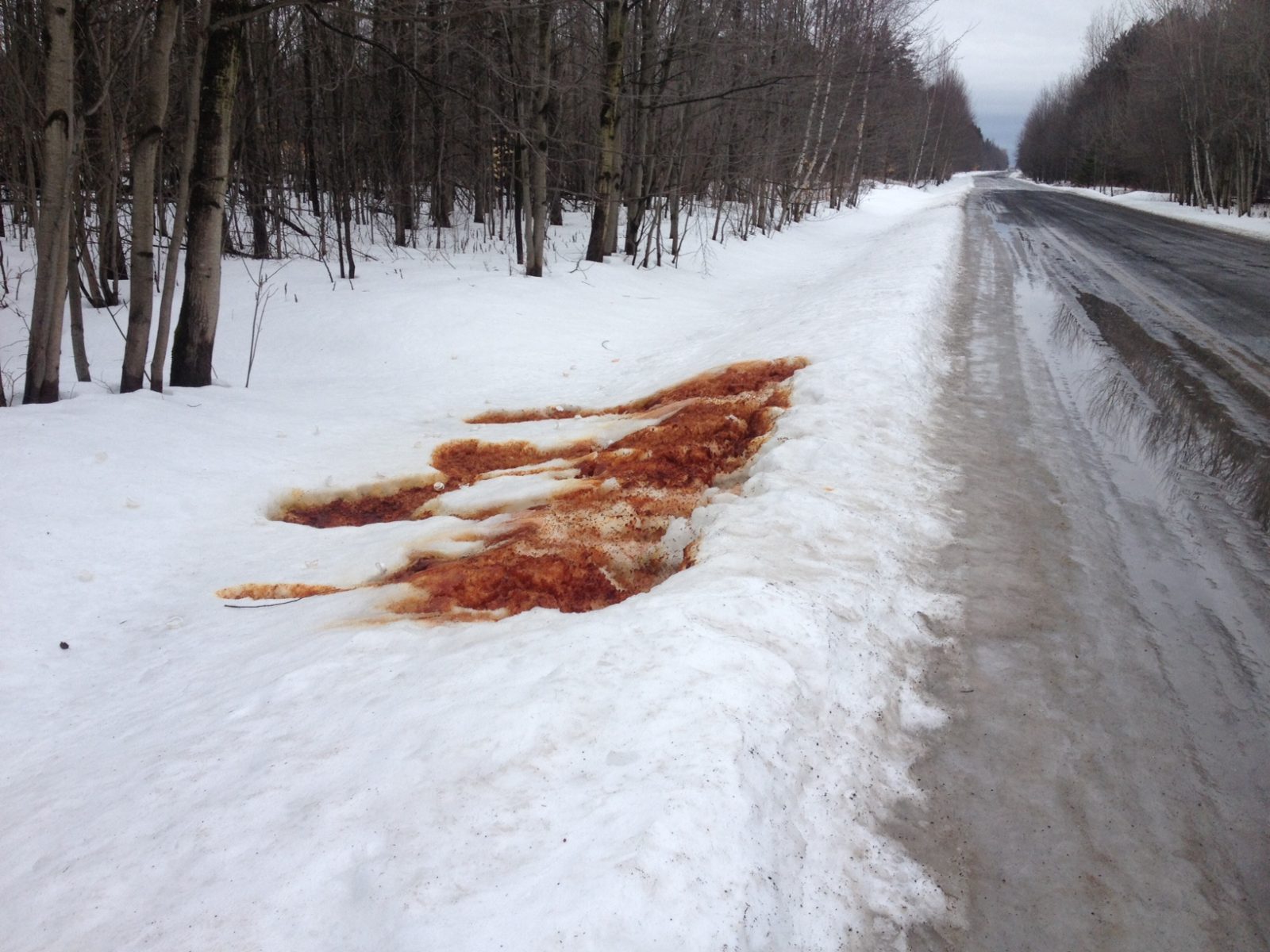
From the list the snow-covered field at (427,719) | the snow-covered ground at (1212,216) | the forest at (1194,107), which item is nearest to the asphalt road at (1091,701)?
the snow-covered field at (427,719)

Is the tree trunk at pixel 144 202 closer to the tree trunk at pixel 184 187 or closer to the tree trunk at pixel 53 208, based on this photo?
the tree trunk at pixel 184 187

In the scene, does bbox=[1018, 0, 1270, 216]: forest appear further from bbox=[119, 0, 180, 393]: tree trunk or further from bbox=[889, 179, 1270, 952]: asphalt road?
bbox=[119, 0, 180, 393]: tree trunk

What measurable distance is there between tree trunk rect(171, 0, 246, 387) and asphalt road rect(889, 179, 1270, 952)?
637cm

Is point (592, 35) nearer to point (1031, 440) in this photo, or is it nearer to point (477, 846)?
point (1031, 440)

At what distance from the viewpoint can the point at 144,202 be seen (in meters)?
6.36

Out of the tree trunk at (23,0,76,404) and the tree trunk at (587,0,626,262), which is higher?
the tree trunk at (587,0,626,262)

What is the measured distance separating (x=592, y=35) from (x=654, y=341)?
304 inches

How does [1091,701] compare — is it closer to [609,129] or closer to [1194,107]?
[609,129]

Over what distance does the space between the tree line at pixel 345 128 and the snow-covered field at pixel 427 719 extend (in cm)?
179

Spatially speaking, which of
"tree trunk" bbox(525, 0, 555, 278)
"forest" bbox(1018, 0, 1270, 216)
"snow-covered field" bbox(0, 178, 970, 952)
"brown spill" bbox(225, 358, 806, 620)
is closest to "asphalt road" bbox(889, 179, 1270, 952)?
"snow-covered field" bbox(0, 178, 970, 952)

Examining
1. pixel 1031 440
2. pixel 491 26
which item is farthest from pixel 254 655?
pixel 491 26

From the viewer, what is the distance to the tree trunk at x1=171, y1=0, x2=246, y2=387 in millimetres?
6555

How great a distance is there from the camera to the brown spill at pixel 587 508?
372 cm

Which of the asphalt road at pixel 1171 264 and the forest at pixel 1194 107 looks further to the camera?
the forest at pixel 1194 107
